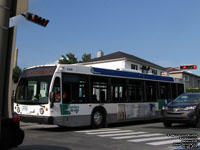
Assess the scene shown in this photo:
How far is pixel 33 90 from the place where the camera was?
37.1 feet

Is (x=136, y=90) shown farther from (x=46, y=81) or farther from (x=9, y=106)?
(x=9, y=106)

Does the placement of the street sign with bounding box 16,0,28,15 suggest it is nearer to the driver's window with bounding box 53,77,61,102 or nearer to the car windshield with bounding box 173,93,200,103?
the driver's window with bounding box 53,77,61,102

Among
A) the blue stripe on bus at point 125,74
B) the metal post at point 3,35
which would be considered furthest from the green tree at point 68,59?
the metal post at point 3,35

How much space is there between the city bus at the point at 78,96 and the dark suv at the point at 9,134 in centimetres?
561

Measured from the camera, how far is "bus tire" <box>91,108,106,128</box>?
40.5 feet

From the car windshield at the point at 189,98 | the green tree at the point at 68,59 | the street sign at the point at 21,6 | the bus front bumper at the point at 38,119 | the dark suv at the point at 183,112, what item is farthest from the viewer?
the green tree at the point at 68,59

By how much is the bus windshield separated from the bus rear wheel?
2.66 meters

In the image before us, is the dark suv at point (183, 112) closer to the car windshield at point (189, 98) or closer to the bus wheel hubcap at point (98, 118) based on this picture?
the car windshield at point (189, 98)

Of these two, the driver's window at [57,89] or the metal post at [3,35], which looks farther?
the driver's window at [57,89]

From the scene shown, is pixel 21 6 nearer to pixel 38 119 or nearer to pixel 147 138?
pixel 147 138

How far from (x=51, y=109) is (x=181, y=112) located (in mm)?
5833

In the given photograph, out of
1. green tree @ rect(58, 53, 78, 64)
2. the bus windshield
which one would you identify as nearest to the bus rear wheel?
the bus windshield

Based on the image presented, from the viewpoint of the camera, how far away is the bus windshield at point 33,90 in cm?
1097

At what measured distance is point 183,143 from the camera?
7535 mm
